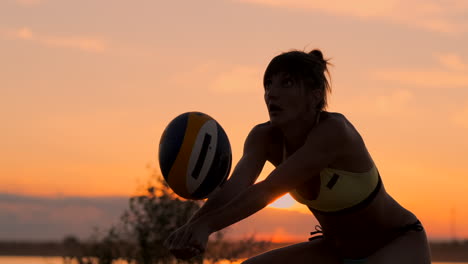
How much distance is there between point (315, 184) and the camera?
6.09 meters

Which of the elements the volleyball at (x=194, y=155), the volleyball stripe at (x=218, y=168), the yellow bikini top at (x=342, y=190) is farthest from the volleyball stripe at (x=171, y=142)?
the yellow bikini top at (x=342, y=190)

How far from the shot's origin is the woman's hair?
600 centimetres

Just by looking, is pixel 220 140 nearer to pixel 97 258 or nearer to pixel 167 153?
pixel 167 153

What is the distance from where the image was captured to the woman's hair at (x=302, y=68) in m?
6.00

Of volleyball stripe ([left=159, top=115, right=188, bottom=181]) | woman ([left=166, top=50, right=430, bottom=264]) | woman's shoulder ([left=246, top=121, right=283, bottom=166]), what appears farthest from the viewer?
volleyball stripe ([left=159, top=115, right=188, bottom=181])

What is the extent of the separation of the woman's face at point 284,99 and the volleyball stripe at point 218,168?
120 centimetres

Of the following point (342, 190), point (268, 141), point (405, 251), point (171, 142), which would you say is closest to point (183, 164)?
point (171, 142)

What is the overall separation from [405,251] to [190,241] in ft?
6.23

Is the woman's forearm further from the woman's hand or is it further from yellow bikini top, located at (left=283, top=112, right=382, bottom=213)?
yellow bikini top, located at (left=283, top=112, right=382, bottom=213)

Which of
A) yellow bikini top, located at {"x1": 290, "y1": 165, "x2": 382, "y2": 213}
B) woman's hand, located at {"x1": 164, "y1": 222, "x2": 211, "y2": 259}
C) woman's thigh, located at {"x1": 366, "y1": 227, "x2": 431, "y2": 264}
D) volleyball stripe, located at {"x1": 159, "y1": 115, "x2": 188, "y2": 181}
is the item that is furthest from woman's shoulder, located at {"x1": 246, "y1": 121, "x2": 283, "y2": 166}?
woman's hand, located at {"x1": 164, "y1": 222, "x2": 211, "y2": 259}

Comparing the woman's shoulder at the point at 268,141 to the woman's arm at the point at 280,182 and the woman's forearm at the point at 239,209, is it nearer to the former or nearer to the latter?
the woman's arm at the point at 280,182

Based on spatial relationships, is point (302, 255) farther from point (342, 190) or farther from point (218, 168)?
point (218, 168)

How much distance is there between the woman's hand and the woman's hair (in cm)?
130

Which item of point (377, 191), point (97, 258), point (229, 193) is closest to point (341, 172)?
point (377, 191)
